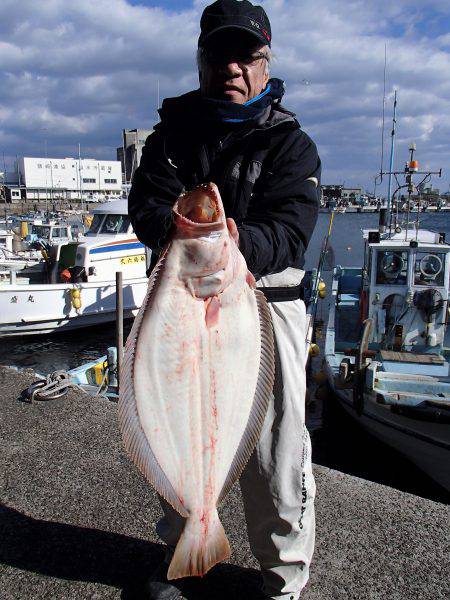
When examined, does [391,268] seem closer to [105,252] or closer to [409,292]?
[409,292]

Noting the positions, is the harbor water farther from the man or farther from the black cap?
the black cap

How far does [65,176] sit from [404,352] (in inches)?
3105

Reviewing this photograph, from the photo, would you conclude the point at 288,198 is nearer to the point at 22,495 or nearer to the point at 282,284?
the point at 282,284

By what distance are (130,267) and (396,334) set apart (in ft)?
27.7

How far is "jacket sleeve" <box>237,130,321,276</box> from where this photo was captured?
1745mm

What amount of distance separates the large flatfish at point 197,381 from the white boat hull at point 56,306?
40.6ft

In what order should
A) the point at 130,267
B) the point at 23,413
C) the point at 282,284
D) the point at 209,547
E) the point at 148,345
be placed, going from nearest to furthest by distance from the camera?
the point at 148,345
the point at 209,547
the point at 282,284
the point at 23,413
the point at 130,267

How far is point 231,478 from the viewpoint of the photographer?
5.79 feet

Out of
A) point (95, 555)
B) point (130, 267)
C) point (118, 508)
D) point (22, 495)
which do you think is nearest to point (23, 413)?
point (22, 495)

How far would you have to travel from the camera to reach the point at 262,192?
182 centimetres

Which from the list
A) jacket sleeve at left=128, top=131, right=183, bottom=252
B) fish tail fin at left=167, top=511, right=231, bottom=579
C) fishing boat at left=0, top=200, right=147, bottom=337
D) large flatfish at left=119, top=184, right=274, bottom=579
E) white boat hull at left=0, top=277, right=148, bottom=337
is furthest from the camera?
fishing boat at left=0, top=200, right=147, bottom=337

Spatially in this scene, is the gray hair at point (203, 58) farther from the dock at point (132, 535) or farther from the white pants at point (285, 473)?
the dock at point (132, 535)

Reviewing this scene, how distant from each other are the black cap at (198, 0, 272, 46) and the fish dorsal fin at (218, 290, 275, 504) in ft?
3.24

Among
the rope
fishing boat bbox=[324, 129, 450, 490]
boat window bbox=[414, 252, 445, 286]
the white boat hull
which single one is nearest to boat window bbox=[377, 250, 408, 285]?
fishing boat bbox=[324, 129, 450, 490]
